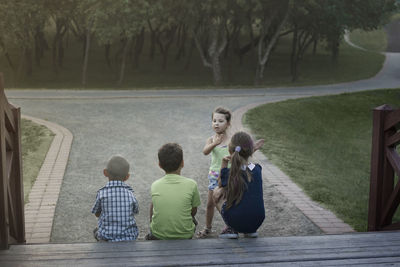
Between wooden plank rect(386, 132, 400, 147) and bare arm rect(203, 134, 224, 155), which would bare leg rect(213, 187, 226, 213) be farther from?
wooden plank rect(386, 132, 400, 147)

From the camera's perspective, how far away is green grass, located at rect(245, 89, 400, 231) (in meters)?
7.97

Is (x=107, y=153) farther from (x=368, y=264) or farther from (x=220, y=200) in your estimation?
(x=368, y=264)

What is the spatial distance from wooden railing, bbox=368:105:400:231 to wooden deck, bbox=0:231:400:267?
879mm

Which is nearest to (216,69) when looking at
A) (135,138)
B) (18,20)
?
(18,20)

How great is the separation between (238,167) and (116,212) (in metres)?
1.11

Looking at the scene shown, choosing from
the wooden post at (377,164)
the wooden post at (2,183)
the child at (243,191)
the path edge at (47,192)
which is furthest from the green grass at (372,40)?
the wooden post at (2,183)

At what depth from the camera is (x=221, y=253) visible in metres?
4.32

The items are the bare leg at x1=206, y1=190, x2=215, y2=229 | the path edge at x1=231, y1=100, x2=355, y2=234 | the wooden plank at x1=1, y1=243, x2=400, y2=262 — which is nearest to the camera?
the wooden plank at x1=1, y1=243, x2=400, y2=262

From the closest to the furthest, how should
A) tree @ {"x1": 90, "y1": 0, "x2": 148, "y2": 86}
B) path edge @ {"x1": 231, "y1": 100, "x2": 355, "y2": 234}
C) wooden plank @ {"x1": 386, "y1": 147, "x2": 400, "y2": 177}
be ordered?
wooden plank @ {"x1": 386, "y1": 147, "x2": 400, "y2": 177} < path edge @ {"x1": 231, "y1": 100, "x2": 355, "y2": 234} < tree @ {"x1": 90, "y1": 0, "x2": 148, "y2": 86}

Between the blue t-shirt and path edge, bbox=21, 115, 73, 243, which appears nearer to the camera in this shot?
the blue t-shirt

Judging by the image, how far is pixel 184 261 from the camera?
13.4 ft

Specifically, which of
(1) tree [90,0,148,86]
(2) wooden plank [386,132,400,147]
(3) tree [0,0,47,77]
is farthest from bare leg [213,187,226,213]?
(3) tree [0,0,47,77]

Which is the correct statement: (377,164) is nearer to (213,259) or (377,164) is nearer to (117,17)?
(213,259)

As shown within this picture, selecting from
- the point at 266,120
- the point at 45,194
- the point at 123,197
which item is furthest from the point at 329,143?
the point at 123,197
